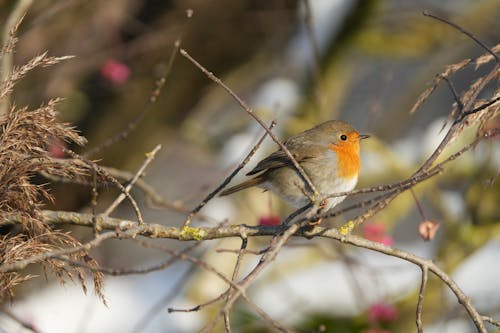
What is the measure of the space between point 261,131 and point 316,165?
4.17 ft

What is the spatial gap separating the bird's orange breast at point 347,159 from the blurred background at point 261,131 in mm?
950

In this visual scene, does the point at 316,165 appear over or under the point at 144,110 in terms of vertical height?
over

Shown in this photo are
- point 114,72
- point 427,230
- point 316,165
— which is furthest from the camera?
point 114,72

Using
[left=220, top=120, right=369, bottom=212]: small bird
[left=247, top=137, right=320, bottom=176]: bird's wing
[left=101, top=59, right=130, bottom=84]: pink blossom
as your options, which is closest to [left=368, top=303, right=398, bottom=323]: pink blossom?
[left=220, top=120, right=369, bottom=212]: small bird

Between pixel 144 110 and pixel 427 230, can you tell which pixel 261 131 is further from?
pixel 427 230

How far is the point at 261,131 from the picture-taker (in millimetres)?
4676

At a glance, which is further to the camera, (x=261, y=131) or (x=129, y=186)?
(x=261, y=131)

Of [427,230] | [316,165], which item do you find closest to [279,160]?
[316,165]

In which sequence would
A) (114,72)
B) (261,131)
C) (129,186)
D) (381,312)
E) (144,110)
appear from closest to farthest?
(129,186) → (144,110) → (381,312) → (261,131) → (114,72)

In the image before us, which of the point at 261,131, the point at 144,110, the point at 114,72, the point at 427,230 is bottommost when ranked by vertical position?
the point at 427,230

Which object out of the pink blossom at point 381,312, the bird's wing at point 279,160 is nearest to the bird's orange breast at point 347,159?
the bird's wing at point 279,160

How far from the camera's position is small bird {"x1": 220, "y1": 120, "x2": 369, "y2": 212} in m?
3.39

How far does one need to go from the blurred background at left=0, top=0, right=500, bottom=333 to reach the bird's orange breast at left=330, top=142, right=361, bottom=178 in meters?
0.95

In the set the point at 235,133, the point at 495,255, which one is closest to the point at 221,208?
the point at 235,133
